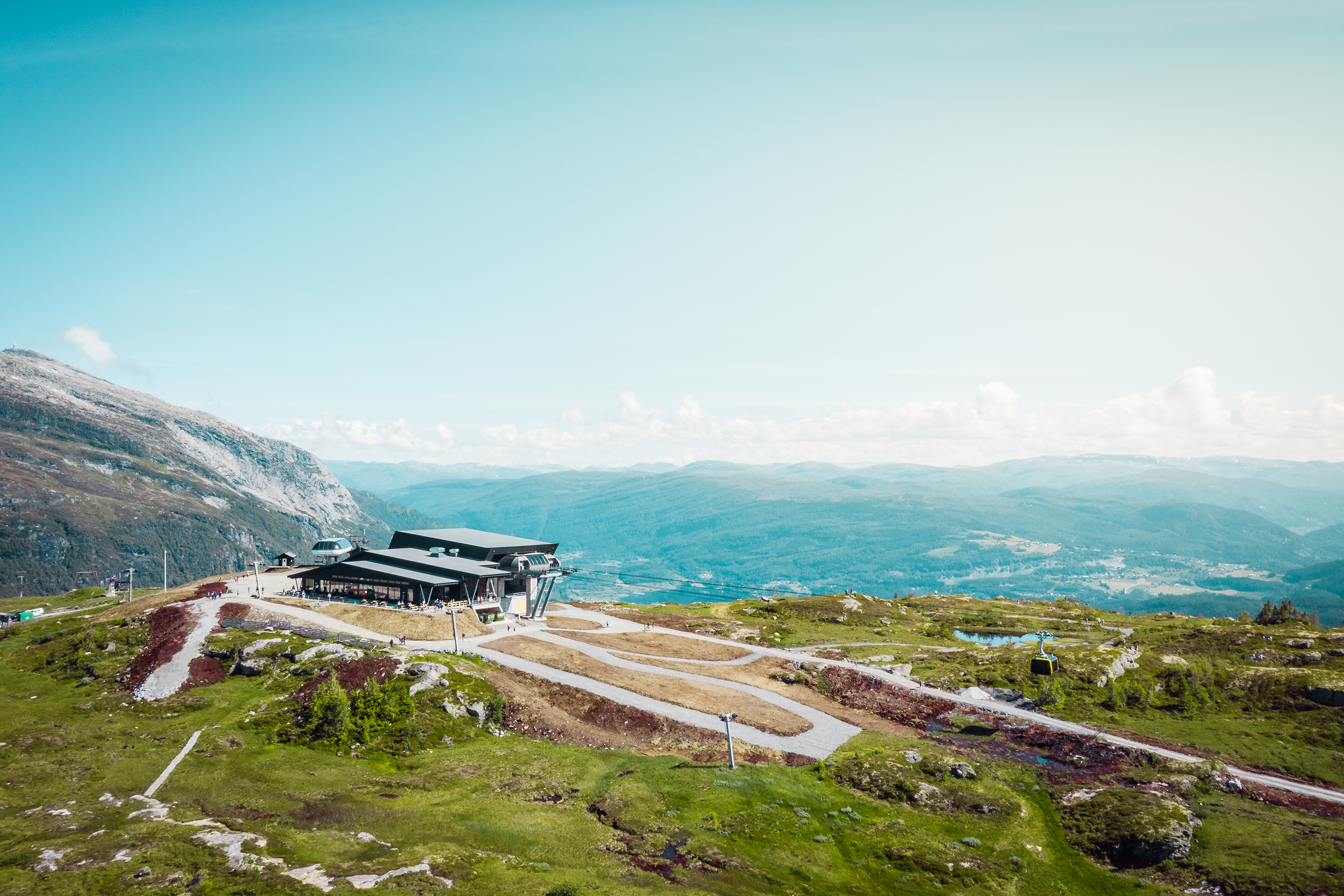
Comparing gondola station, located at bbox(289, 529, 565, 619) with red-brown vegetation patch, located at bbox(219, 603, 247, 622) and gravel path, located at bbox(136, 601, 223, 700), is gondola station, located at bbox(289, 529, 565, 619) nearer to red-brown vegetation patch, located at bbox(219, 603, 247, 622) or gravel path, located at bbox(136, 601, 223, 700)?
red-brown vegetation patch, located at bbox(219, 603, 247, 622)

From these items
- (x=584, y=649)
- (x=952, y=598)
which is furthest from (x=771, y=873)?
(x=952, y=598)

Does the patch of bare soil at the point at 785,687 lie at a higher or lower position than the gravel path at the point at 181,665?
lower

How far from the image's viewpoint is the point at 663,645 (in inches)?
3752

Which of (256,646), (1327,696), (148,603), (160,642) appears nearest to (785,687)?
(1327,696)

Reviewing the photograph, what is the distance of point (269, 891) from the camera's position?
30.0 metres

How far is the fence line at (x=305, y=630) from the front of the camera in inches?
3071

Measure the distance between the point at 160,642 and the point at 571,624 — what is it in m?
54.9

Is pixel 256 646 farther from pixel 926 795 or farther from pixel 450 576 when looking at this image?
pixel 926 795

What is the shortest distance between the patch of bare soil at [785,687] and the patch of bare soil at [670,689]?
4.78 metres

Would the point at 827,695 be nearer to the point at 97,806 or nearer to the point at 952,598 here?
the point at 97,806

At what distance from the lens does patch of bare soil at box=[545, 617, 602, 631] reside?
342ft

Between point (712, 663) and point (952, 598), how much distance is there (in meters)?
105

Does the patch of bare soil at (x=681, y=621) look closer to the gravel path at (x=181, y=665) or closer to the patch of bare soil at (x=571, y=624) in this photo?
the patch of bare soil at (x=571, y=624)

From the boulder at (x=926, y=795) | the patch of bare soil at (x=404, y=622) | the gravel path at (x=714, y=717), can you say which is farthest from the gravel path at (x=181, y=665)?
the boulder at (x=926, y=795)
